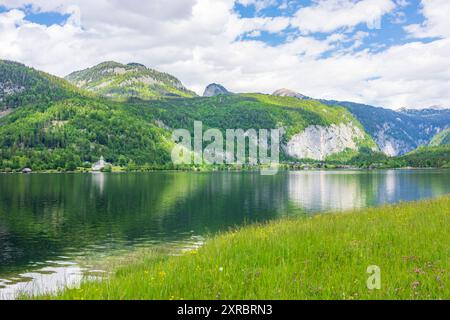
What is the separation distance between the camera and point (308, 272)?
54.0ft

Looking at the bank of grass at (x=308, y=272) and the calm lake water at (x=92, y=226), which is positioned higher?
the bank of grass at (x=308, y=272)

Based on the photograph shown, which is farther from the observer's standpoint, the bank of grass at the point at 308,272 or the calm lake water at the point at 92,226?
the calm lake water at the point at 92,226

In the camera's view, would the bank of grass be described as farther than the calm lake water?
No

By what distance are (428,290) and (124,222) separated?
184ft

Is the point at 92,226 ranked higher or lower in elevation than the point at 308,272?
lower

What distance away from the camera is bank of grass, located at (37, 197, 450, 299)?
45.3 feet

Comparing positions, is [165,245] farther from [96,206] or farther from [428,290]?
[96,206]

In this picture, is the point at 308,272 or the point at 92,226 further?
the point at 92,226

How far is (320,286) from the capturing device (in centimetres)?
1402

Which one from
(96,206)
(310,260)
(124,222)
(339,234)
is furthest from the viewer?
(96,206)

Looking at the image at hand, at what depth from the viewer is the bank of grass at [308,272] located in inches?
544
